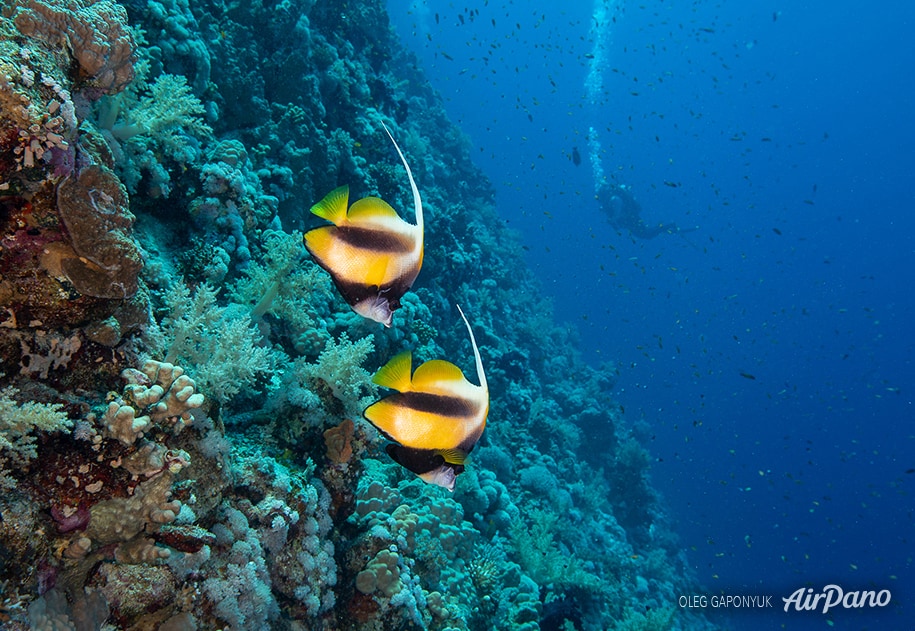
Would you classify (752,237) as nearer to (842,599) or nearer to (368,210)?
(842,599)

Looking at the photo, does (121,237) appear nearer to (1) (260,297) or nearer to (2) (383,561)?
(1) (260,297)

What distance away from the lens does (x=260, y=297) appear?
4.72m

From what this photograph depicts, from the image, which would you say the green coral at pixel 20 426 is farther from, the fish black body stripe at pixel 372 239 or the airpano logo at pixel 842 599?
the airpano logo at pixel 842 599

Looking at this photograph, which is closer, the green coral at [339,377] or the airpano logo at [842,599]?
the green coral at [339,377]

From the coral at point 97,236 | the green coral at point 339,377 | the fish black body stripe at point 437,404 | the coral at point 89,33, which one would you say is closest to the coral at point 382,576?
the green coral at point 339,377

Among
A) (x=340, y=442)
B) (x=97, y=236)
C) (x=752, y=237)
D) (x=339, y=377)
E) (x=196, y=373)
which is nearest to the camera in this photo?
(x=97, y=236)

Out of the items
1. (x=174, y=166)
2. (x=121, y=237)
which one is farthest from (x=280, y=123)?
(x=121, y=237)

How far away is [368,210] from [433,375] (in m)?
0.54

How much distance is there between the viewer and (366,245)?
1.42 meters

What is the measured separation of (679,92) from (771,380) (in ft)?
264

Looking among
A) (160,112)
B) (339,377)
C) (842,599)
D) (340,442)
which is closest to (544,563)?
(842,599)

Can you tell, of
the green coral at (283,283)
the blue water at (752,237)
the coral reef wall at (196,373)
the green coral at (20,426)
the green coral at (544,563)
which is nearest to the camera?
the green coral at (20,426)

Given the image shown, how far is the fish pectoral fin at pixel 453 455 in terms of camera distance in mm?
1484

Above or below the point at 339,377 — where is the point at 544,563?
below
